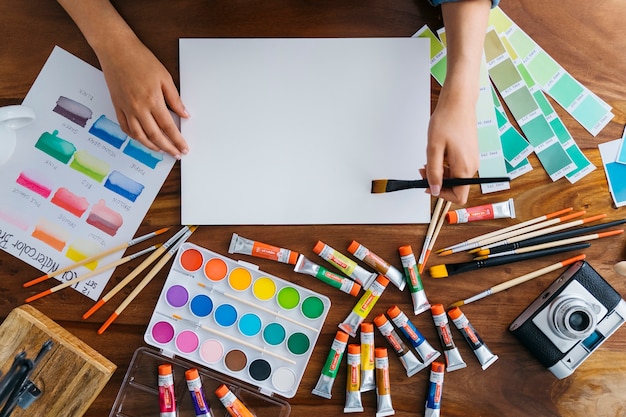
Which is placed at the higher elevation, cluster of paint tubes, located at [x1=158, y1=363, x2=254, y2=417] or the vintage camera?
the vintage camera

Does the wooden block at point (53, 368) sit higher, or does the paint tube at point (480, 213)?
the paint tube at point (480, 213)

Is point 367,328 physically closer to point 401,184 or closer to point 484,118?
point 401,184

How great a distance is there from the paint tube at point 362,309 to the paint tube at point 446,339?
0.30 ft

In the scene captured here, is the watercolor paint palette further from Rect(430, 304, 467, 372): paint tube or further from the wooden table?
Rect(430, 304, 467, 372): paint tube

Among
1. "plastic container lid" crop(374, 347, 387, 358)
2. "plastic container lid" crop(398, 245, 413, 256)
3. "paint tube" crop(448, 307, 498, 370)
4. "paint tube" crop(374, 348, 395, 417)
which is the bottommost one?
"paint tube" crop(374, 348, 395, 417)

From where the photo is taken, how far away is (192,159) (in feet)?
2.92

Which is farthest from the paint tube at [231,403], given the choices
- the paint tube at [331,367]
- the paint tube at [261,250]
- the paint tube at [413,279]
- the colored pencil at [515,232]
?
the colored pencil at [515,232]

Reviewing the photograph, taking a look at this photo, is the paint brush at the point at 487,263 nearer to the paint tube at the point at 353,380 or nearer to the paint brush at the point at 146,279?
the paint tube at the point at 353,380

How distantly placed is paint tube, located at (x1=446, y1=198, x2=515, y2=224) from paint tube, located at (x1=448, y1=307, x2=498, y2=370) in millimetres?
147

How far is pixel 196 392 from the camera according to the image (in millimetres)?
889

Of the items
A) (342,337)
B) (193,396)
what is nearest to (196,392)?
(193,396)

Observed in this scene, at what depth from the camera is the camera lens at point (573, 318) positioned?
0.84 meters

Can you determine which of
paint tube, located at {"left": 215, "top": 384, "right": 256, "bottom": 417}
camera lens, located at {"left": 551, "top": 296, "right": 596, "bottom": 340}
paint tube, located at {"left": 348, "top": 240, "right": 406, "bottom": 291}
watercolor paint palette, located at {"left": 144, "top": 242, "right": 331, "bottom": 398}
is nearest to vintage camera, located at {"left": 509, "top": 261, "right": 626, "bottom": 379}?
camera lens, located at {"left": 551, "top": 296, "right": 596, "bottom": 340}

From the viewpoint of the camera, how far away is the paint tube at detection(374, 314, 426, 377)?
90 cm
